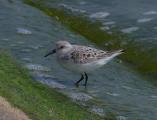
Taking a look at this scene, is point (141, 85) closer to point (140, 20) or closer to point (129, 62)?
point (129, 62)

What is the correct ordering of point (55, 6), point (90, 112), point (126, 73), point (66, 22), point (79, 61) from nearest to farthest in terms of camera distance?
point (90, 112), point (79, 61), point (126, 73), point (66, 22), point (55, 6)

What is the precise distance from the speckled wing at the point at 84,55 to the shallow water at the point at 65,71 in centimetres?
82

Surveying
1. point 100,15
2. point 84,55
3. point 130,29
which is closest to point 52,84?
point 84,55

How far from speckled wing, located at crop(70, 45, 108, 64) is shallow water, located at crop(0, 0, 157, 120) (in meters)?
0.82

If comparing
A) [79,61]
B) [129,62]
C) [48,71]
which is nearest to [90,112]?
[79,61]

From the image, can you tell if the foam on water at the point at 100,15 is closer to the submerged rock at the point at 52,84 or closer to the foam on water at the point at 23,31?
the foam on water at the point at 23,31

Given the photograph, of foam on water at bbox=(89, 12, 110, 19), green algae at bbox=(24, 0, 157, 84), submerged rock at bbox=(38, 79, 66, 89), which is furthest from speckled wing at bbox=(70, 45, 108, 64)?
foam on water at bbox=(89, 12, 110, 19)

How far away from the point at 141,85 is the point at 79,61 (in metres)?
2.87

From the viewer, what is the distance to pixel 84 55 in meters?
18.1

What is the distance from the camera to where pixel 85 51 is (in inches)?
720

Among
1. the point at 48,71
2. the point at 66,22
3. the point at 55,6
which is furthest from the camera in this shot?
the point at 55,6

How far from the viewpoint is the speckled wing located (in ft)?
59.0

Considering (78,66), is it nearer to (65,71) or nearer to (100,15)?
(65,71)

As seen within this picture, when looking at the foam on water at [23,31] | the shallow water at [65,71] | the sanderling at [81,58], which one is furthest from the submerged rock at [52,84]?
the foam on water at [23,31]
